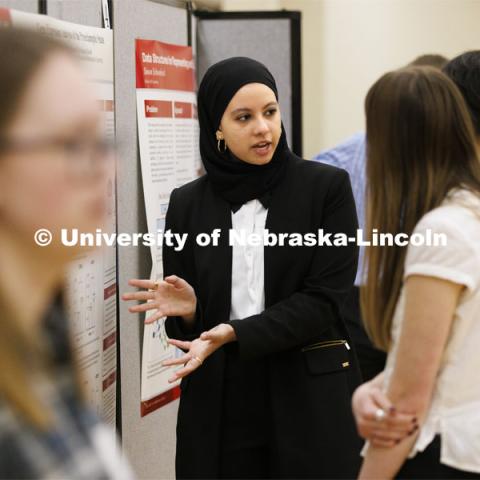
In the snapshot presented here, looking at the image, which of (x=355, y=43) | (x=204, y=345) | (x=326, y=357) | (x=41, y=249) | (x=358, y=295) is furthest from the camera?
(x=355, y=43)

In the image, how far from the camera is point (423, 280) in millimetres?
1252

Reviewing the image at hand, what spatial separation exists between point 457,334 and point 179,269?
1.00m

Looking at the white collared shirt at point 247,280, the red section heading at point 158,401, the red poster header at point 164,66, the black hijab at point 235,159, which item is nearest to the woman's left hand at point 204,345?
the white collared shirt at point 247,280

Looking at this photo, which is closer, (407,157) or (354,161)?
(407,157)

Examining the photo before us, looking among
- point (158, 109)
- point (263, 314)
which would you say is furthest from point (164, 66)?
point (263, 314)

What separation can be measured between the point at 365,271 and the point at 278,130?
75 centimetres

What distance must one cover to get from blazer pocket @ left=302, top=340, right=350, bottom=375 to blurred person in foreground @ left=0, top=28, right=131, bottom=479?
1.24 metres

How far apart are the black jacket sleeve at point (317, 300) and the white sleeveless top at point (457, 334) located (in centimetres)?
61

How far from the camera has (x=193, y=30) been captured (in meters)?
3.34

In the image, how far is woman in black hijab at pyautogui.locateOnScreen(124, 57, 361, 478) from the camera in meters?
2.00

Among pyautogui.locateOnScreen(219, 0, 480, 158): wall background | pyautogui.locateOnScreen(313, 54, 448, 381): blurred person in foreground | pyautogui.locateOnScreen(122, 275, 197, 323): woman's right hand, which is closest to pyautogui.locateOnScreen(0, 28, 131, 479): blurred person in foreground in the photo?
pyautogui.locateOnScreen(122, 275, 197, 323): woman's right hand

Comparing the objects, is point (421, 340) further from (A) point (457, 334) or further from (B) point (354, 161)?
(B) point (354, 161)

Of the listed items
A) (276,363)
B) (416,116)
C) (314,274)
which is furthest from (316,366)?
(416,116)

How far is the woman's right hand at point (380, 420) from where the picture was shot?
1.32m
